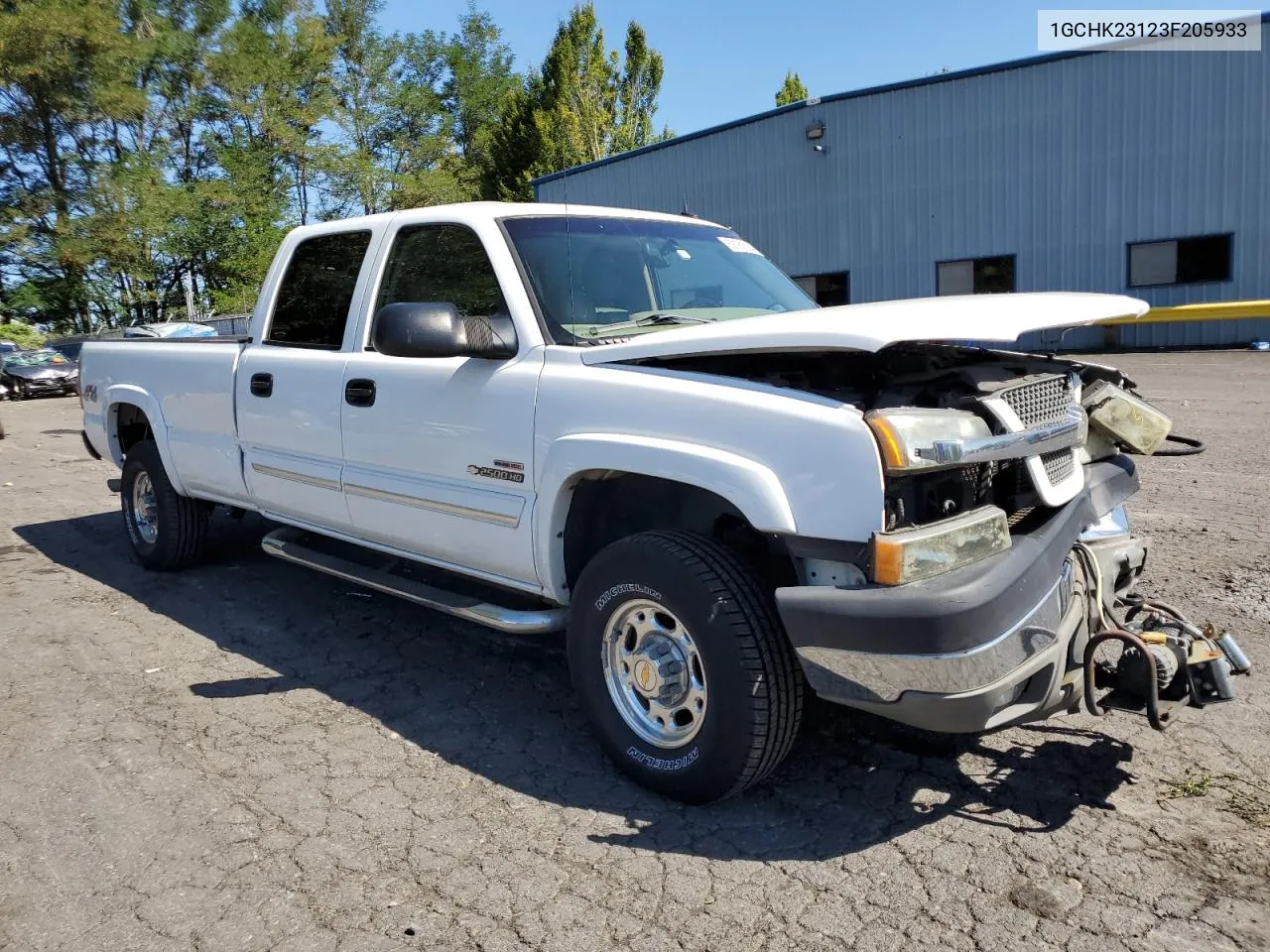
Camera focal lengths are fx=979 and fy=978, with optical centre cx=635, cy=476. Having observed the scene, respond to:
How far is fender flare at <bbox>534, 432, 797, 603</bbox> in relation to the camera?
9.04 ft

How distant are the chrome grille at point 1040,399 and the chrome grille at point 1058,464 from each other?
4.4 inches

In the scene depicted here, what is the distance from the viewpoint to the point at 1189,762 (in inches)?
129

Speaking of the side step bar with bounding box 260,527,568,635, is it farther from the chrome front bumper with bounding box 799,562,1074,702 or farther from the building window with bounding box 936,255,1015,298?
the building window with bounding box 936,255,1015,298

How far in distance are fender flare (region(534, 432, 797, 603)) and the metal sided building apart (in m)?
18.0

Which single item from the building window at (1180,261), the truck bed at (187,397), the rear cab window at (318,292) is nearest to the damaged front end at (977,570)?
the rear cab window at (318,292)

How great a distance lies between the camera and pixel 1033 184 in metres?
22.0

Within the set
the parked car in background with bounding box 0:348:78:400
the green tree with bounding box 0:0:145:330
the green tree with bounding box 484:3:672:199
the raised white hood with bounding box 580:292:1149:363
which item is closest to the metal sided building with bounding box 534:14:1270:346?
the green tree with bounding box 484:3:672:199

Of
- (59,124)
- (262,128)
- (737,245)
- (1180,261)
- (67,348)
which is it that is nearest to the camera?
(737,245)

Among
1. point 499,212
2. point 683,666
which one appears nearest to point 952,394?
point 683,666

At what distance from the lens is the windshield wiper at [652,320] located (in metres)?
3.68

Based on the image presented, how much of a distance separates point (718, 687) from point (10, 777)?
101 inches

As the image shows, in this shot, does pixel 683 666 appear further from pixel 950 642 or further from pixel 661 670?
pixel 950 642

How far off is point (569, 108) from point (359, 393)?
34856 millimetres

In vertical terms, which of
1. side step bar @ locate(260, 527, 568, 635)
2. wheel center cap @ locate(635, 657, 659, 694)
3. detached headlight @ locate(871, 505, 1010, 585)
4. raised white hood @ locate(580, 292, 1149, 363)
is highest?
raised white hood @ locate(580, 292, 1149, 363)
